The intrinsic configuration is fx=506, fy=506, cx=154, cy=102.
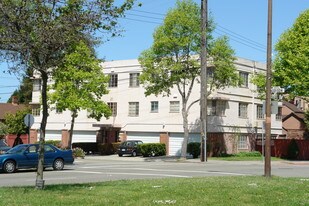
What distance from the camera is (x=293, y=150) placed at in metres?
45.5

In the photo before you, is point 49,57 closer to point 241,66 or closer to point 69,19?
point 69,19

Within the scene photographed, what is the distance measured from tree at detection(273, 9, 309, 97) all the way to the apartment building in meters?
4.03

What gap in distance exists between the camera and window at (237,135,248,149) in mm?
48188

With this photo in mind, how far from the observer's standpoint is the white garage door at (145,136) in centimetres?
4962

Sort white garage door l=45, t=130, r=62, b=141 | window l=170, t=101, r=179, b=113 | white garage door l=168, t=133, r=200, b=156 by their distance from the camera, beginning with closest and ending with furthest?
white garage door l=168, t=133, r=200, b=156, window l=170, t=101, r=179, b=113, white garage door l=45, t=130, r=62, b=141

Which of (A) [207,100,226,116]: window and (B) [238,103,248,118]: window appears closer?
(A) [207,100,226,116]: window

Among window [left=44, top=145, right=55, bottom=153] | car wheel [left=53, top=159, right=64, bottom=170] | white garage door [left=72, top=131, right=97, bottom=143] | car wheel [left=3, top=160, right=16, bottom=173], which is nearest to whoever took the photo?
car wheel [left=3, top=160, right=16, bottom=173]

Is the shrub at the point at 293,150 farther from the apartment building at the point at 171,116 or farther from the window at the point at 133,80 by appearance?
the window at the point at 133,80

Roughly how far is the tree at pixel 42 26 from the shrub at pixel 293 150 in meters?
36.6

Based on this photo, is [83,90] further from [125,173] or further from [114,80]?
[125,173]

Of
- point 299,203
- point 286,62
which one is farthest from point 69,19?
point 286,62

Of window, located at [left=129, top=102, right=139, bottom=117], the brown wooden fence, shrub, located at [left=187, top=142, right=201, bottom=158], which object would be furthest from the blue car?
the brown wooden fence

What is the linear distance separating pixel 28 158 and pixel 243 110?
2836cm

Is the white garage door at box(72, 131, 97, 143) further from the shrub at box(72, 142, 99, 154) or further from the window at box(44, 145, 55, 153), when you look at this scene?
the window at box(44, 145, 55, 153)
